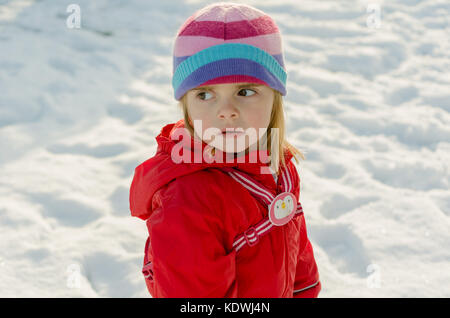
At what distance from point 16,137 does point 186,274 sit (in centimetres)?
209

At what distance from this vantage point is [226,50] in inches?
47.2

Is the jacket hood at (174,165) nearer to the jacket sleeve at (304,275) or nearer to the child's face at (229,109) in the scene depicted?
the child's face at (229,109)

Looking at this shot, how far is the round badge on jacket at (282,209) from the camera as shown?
1.29 meters

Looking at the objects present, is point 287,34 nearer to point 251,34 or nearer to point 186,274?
point 251,34

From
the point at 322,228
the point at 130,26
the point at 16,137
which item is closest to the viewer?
the point at 322,228

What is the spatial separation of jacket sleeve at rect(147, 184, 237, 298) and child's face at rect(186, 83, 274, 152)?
176 millimetres

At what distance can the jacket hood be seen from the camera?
4.01ft

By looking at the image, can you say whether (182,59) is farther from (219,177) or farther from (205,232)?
(205,232)

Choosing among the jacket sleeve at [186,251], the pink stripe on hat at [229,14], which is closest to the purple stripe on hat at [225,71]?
the pink stripe on hat at [229,14]

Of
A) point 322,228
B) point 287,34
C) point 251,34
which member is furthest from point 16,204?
point 287,34

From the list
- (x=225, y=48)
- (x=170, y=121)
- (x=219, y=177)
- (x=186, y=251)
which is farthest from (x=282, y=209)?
→ (x=170, y=121)

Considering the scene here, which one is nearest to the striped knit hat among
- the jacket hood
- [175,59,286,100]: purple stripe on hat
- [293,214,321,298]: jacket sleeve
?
[175,59,286,100]: purple stripe on hat

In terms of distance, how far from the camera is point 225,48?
120 cm

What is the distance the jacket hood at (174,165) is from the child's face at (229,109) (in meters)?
0.04
